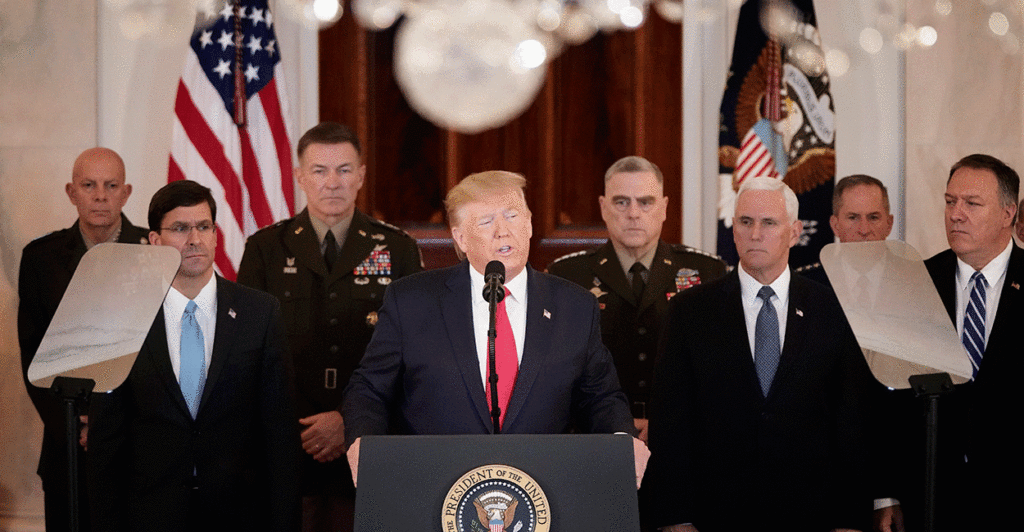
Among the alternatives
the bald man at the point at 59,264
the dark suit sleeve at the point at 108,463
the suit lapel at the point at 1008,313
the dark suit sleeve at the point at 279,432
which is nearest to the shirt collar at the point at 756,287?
the suit lapel at the point at 1008,313

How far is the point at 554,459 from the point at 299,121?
139 inches

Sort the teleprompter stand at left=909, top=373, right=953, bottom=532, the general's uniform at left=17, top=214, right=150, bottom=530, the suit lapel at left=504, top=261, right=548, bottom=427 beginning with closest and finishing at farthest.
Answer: the teleprompter stand at left=909, top=373, right=953, bottom=532 → the suit lapel at left=504, top=261, right=548, bottom=427 → the general's uniform at left=17, top=214, right=150, bottom=530

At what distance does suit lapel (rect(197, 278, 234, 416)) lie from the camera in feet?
9.27

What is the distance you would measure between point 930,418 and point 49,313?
3.20m

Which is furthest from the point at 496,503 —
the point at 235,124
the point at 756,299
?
the point at 235,124

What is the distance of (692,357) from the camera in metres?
2.90

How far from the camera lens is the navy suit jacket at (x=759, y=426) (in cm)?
277

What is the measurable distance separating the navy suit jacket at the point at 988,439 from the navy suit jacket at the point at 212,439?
187cm

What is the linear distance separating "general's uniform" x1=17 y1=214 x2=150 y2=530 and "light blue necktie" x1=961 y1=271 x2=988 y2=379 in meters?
2.99

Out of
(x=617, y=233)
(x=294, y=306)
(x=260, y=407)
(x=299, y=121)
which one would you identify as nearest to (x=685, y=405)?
(x=617, y=233)

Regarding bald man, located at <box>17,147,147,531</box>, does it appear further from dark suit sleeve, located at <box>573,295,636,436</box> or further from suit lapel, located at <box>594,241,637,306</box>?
dark suit sleeve, located at <box>573,295,636,436</box>

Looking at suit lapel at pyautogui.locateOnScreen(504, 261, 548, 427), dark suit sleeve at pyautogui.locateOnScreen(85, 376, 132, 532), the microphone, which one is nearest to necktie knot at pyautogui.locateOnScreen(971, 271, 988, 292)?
suit lapel at pyautogui.locateOnScreen(504, 261, 548, 427)

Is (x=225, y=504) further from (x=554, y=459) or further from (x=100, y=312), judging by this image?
(x=554, y=459)

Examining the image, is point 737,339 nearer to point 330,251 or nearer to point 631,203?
point 631,203
